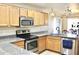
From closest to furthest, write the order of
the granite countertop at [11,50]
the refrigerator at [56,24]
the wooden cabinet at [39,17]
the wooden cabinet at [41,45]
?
the granite countertop at [11,50]
the refrigerator at [56,24]
the wooden cabinet at [39,17]
the wooden cabinet at [41,45]

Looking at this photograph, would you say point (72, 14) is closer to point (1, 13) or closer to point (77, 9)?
point (77, 9)

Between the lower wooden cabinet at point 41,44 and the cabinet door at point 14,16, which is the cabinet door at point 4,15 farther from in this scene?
the lower wooden cabinet at point 41,44

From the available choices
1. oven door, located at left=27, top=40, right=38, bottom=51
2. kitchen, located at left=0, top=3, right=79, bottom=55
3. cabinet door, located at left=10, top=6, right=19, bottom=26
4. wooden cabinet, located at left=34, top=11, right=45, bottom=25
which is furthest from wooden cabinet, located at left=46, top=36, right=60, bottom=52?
cabinet door, located at left=10, top=6, right=19, bottom=26

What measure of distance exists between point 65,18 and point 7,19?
41.2 inches

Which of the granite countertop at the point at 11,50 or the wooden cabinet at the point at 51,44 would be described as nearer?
the granite countertop at the point at 11,50

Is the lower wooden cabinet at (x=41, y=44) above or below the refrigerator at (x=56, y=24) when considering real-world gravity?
below

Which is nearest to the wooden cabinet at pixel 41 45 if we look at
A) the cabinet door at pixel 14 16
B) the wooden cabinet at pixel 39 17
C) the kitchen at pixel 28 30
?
the kitchen at pixel 28 30

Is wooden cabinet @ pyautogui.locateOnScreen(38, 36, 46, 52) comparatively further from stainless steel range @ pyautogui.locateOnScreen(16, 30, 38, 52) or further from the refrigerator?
the refrigerator

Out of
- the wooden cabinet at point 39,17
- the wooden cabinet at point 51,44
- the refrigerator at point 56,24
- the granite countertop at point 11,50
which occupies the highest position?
the wooden cabinet at point 39,17

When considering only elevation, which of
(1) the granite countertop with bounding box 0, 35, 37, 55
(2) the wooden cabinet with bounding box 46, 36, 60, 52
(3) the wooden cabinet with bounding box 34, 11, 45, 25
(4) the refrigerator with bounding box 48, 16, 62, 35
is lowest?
(2) the wooden cabinet with bounding box 46, 36, 60, 52

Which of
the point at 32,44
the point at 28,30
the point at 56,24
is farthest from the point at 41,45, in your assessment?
the point at 56,24

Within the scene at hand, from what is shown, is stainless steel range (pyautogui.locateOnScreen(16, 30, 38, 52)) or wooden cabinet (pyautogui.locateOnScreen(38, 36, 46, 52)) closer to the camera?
wooden cabinet (pyautogui.locateOnScreen(38, 36, 46, 52))

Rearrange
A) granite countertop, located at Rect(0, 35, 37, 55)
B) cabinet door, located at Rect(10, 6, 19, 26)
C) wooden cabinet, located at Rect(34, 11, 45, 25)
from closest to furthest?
granite countertop, located at Rect(0, 35, 37, 55) < wooden cabinet, located at Rect(34, 11, 45, 25) < cabinet door, located at Rect(10, 6, 19, 26)
